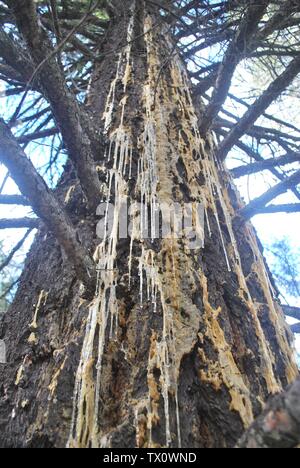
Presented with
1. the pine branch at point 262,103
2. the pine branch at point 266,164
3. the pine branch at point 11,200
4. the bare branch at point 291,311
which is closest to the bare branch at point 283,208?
the pine branch at point 266,164

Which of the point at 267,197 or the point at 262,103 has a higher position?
the point at 262,103

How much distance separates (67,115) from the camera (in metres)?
1.60

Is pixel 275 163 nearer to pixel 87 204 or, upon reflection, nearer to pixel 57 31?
pixel 87 204

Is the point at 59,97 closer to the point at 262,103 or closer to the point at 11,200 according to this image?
the point at 11,200

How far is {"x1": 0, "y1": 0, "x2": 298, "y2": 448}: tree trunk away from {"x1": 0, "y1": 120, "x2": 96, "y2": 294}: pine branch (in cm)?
10

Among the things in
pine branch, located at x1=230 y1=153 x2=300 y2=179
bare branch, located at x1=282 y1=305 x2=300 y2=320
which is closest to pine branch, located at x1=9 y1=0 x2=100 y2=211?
pine branch, located at x1=230 y1=153 x2=300 y2=179

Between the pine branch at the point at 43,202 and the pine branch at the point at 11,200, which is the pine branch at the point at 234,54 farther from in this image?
the pine branch at the point at 43,202

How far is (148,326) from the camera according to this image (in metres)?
1.35

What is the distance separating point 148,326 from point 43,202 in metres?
0.54

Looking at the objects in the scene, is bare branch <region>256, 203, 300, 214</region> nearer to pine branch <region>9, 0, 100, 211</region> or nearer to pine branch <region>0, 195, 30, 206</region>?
pine branch <region>9, 0, 100, 211</region>

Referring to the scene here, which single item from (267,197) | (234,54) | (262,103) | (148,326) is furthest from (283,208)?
(148,326)

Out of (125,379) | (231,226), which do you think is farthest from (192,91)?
(125,379)

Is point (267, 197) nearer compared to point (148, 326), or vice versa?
point (148, 326)
